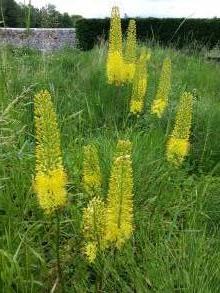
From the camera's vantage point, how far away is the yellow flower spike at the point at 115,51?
390cm

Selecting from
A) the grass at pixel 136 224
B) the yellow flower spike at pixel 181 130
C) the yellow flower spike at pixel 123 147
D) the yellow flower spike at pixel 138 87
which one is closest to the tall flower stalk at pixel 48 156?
the yellow flower spike at pixel 123 147

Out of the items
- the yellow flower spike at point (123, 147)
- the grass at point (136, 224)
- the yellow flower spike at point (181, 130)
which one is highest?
the yellow flower spike at point (123, 147)

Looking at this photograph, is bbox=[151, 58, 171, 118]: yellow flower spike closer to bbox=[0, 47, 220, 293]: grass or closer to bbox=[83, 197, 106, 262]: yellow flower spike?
bbox=[0, 47, 220, 293]: grass

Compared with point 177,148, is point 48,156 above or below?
above

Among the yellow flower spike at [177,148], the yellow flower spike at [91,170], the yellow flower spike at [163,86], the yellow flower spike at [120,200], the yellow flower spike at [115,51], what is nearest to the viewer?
the yellow flower spike at [120,200]

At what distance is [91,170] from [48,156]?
Answer: 19 centimetres

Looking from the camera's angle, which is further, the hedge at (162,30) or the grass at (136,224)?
the hedge at (162,30)

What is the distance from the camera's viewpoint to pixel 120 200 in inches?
83.2

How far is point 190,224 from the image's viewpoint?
3.10 m

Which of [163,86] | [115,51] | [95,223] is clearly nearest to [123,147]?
[95,223]

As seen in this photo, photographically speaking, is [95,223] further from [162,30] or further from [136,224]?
[162,30]

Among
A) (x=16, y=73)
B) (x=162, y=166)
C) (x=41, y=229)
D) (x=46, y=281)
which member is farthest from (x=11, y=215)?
(x=16, y=73)

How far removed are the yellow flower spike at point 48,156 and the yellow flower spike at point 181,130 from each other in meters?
0.81

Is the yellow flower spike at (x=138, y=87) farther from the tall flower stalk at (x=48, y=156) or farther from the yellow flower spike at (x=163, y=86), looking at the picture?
the tall flower stalk at (x=48, y=156)
